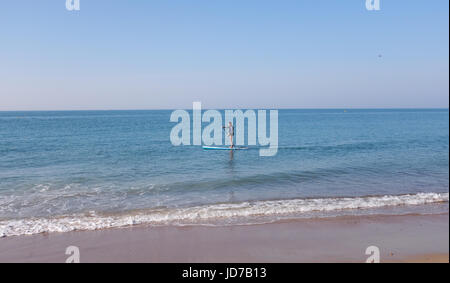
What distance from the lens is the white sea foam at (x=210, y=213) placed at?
10.6 metres

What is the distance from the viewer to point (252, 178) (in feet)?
59.7

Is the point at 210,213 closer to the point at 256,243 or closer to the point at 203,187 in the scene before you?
the point at 256,243

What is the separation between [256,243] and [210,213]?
10.8ft

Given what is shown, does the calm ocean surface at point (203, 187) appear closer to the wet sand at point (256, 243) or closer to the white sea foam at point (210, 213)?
the white sea foam at point (210, 213)

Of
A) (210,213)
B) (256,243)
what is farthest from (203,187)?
(256,243)

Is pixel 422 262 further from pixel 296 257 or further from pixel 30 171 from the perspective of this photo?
pixel 30 171

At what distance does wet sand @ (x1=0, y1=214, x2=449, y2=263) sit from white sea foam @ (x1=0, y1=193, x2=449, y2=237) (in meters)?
0.64

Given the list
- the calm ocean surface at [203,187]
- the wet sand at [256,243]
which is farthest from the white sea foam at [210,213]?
the wet sand at [256,243]

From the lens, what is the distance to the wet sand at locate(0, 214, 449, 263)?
26.6ft

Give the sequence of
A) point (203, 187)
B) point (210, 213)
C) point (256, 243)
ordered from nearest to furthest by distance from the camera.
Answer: point (256, 243) → point (210, 213) → point (203, 187)

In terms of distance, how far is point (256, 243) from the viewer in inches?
354

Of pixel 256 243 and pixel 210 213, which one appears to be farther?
pixel 210 213
